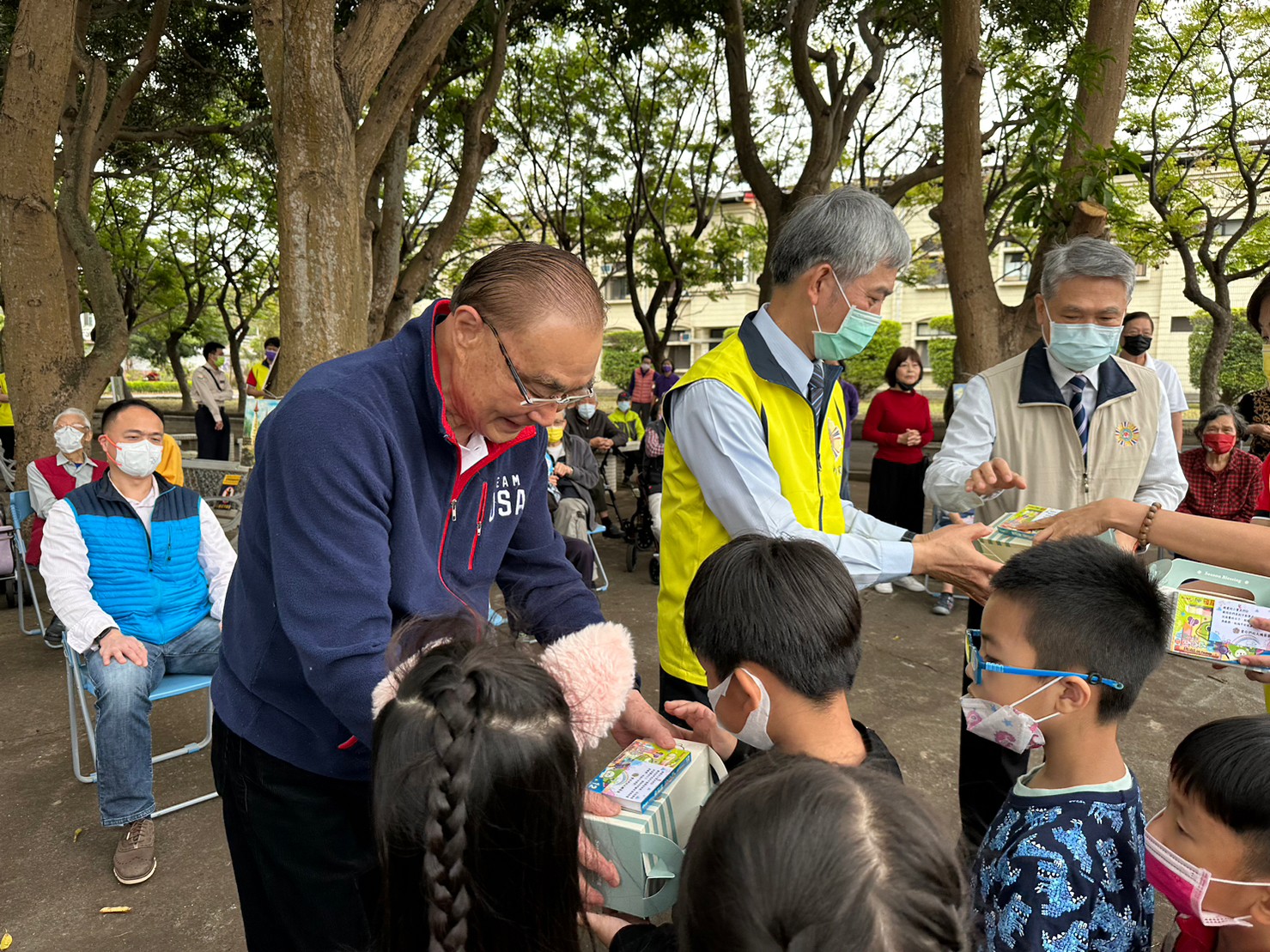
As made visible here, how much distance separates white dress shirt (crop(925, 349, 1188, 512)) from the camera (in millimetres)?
2512

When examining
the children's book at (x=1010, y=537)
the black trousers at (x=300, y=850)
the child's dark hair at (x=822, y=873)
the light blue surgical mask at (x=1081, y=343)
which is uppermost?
the light blue surgical mask at (x=1081, y=343)

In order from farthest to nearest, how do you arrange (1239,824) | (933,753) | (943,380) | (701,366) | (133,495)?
(943,380) → (933,753) → (133,495) → (701,366) → (1239,824)

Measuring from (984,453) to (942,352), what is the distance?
78.8 ft

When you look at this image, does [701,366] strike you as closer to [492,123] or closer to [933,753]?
[933,753]

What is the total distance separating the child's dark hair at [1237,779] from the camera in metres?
1.34

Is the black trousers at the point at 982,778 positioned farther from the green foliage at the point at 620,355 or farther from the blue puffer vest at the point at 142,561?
the green foliage at the point at 620,355

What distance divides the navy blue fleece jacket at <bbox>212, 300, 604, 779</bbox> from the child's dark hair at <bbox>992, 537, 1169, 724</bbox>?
3.41ft

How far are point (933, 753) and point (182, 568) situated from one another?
10.6ft

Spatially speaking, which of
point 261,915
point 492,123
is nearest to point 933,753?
point 261,915

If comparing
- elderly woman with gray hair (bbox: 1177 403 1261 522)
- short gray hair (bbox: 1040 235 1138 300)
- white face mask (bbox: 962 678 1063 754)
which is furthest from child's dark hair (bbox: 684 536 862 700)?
elderly woman with gray hair (bbox: 1177 403 1261 522)

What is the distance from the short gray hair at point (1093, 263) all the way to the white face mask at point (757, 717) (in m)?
1.65

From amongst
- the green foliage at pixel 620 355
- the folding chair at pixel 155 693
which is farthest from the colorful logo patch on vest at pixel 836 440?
the green foliage at pixel 620 355

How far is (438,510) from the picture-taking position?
147 cm

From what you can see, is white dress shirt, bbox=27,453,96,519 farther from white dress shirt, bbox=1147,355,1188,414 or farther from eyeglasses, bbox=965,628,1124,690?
white dress shirt, bbox=1147,355,1188,414
